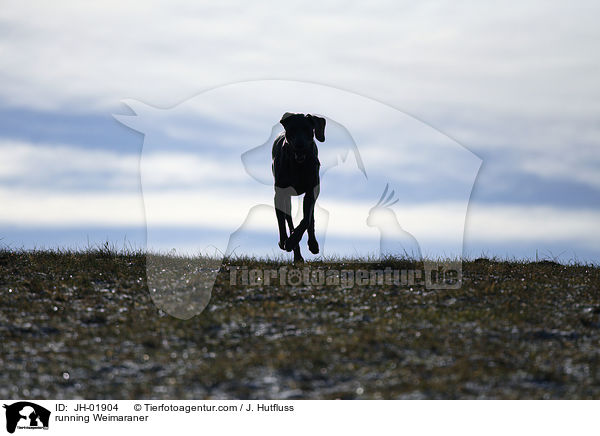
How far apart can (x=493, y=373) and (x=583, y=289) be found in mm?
6038

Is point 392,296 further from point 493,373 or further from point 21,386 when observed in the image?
point 21,386

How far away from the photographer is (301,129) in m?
15.1

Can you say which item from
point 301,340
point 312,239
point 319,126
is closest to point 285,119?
point 319,126

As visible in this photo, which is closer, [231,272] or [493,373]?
[493,373]

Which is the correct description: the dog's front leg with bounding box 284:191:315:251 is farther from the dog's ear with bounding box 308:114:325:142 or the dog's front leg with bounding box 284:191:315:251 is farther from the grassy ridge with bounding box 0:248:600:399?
the grassy ridge with bounding box 0:248:600:399

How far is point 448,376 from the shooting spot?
868cm

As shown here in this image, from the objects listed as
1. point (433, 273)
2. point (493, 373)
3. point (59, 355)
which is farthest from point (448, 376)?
point (433, 273)

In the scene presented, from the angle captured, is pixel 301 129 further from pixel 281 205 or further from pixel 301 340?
pixel 301 340

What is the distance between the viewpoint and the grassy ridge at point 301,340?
8539 mm

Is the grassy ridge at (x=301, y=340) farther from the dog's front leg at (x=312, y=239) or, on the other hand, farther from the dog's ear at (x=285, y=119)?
the dog's ear at (x=285, y=119)
